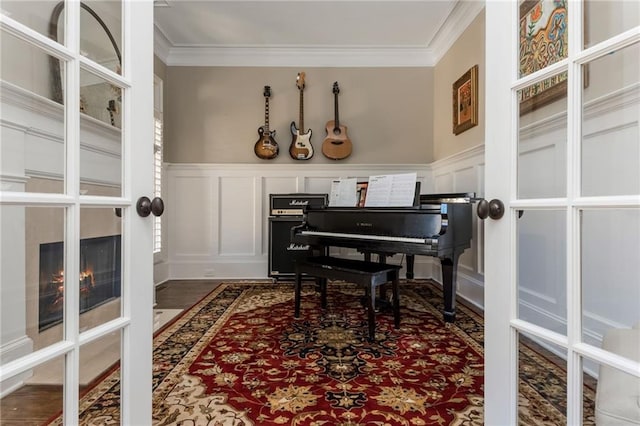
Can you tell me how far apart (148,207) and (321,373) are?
3.89 feet

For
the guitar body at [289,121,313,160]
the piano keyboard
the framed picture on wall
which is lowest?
the piano keyboard

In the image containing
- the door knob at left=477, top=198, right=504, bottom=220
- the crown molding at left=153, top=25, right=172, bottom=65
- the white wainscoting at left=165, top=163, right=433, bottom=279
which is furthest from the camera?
the white wainscoting at left=165, top=163, right=433, bottom=279

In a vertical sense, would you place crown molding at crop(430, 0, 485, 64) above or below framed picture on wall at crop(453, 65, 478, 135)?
above

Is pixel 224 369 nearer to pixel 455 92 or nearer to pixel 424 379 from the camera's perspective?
pixel 424 379

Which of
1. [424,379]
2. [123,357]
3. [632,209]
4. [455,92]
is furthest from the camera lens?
[455,92]

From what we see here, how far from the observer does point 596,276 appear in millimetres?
807

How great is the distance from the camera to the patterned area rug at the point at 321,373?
1220mm

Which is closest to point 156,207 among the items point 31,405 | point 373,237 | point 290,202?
point 31,405

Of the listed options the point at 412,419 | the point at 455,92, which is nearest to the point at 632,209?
the point at 412,419

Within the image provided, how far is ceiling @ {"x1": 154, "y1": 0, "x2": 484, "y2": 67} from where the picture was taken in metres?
2.99

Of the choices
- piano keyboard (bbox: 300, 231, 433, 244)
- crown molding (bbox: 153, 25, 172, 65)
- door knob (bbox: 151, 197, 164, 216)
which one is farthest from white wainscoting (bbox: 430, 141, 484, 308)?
crown molding (bbox: 153, 25, 172, 65)

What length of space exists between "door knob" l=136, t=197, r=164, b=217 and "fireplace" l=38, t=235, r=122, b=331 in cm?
10

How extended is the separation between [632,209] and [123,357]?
1.37 metres

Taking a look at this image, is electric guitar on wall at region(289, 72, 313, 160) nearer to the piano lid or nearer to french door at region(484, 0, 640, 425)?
the piano lid
